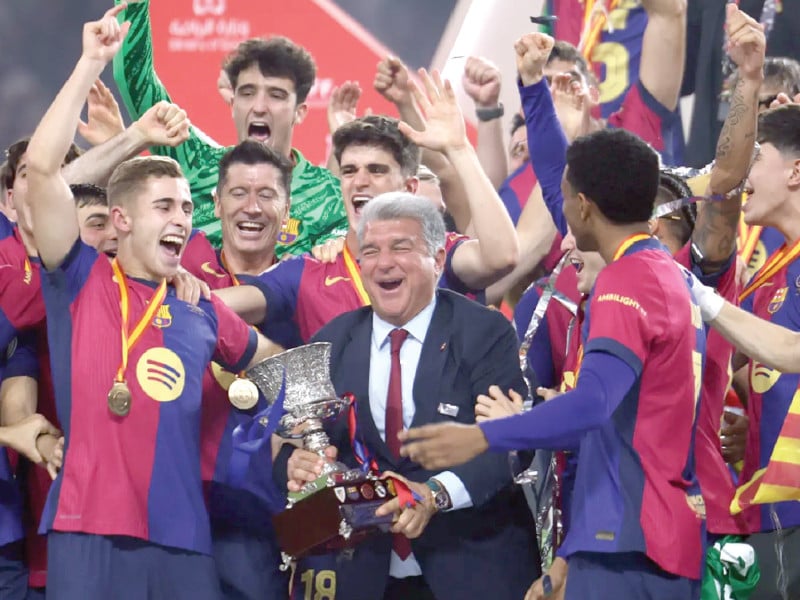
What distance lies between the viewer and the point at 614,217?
3715 millimetres

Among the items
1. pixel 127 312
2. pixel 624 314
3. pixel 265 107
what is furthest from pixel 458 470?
pixel 265 107

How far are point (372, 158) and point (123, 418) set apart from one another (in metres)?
1.48

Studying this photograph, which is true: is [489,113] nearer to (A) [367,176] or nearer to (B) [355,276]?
(A) [367,176]

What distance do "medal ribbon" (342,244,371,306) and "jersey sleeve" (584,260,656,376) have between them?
53.2 inches

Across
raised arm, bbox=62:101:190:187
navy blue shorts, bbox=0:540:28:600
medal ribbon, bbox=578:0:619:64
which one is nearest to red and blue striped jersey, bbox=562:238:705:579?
raised arm, bbox=62:101:190:187

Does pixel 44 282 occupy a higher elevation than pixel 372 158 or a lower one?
lower

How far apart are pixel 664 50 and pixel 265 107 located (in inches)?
68.4

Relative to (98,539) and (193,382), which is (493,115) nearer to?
(193,382)

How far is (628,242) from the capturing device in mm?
3680

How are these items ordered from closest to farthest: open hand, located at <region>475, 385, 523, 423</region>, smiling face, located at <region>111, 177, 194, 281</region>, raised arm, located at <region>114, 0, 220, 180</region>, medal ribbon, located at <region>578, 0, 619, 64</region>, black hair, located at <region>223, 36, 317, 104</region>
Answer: open hand, located at <region>475, 385, 523, 423</region> → smiling face, located at <region>111, 177, 194, 281</region> → raised arm, located at <region>114, 0, 220, 180</region> → black hair, located at <region>223, 36, 317, 104</region> → medal ribbon, located at <region>578, 0, 619, 64</region>

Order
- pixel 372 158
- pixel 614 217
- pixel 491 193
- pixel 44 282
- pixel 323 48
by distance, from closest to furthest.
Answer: pixel 614 217 → pixel 44 282 → pixel 491 193 → pixel 372 158 → pixel 323 48

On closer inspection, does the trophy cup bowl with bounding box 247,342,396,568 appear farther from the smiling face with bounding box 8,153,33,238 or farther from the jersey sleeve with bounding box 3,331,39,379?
the smiling face with bounding box 8,153,33,238

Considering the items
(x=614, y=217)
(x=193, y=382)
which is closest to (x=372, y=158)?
(x=193, y=382)

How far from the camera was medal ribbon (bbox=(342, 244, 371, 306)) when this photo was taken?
480 cm
